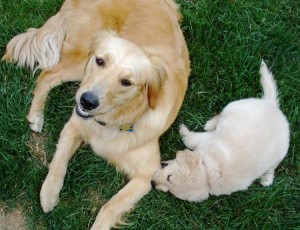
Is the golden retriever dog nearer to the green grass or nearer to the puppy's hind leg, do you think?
the green grass

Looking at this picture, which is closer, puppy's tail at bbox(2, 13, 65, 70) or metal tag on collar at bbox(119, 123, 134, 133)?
metal tag on collar at bbox(119, 123, 134, 133)

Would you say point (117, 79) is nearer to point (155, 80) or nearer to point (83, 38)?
point (155, 80)

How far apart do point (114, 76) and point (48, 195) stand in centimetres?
112

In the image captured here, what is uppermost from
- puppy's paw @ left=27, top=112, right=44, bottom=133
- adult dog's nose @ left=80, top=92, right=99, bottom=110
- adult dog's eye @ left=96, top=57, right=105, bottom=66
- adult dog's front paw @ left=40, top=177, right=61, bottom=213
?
adult dog's eye @ left=96, top=57, right=105, bottom=66

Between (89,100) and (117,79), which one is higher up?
(117,79)

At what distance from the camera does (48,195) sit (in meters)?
3.62

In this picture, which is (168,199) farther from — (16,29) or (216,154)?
(16,29)

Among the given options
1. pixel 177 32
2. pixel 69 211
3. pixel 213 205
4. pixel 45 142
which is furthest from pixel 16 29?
pixel 213 205

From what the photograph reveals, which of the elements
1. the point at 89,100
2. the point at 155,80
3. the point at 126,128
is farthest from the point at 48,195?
the point at 155,80

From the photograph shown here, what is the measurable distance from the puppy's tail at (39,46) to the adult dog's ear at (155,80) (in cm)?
105

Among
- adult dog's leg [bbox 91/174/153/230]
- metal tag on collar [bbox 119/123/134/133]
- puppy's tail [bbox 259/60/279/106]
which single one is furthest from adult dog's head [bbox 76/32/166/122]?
puppy's tail [bbox 259/60/279/106]

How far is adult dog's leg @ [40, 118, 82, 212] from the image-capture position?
362cm

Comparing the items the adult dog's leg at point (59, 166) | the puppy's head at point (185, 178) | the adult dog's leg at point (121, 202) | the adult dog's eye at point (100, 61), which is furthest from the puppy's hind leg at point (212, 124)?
the adult dog's eye at point (100, 61)

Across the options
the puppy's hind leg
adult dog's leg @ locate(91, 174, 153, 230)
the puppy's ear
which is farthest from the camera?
the puppy's hind leg
